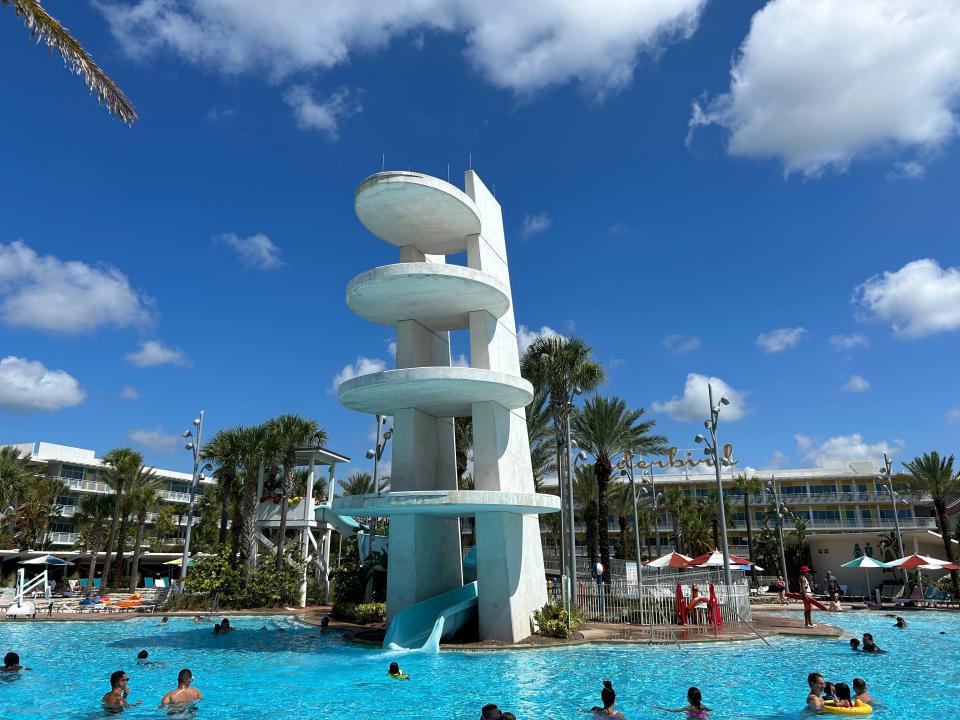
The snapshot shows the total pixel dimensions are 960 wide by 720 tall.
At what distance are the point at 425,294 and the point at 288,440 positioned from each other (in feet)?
57.9

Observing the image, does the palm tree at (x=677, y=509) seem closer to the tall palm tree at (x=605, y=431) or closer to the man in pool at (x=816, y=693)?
the tall palm tree at (x=605, y=431)

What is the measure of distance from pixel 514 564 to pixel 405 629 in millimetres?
4154

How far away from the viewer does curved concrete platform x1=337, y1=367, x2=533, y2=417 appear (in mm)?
21531

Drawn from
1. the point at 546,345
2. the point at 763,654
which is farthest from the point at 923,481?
the point at 763,654

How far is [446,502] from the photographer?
20.2m

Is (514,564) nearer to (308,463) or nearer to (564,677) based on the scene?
(564,677)

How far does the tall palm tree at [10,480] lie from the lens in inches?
1615

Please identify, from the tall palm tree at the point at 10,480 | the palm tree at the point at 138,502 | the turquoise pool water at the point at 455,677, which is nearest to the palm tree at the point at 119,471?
the palm tree at the point at 138,502

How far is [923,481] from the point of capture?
139 feet

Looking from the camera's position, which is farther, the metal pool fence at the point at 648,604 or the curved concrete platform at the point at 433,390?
the metal pool fence at the point at 648,604

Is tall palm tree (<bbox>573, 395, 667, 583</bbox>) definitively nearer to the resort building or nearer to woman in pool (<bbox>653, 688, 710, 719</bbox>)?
woman in pool (<bbox>653, 688, 710, 719</bbox>)

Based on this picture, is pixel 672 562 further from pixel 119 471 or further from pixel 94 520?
pixel 94 520

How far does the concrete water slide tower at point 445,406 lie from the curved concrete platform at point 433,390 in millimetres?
38

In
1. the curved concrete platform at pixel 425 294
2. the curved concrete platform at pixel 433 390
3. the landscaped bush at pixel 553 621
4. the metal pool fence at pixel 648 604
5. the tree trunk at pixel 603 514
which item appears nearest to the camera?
the curved concrete platform at pixel 433 390
